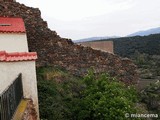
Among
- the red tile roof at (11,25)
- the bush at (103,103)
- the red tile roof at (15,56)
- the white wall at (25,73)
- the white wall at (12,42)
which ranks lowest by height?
the bush at (103,103)

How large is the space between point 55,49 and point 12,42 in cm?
319

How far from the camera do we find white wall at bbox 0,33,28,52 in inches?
480

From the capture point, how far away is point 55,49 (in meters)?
15.3

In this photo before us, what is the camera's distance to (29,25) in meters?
15.0

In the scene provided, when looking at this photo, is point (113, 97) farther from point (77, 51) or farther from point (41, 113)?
point (77, 51)

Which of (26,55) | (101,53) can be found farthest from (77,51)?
(26,55)

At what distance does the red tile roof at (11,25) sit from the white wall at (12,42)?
13 centimetres

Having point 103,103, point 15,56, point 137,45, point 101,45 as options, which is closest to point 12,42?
point 15,56

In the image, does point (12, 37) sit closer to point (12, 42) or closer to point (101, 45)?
point (12, 42)

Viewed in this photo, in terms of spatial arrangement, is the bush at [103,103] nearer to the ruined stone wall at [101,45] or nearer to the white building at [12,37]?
the white building at [12,37]

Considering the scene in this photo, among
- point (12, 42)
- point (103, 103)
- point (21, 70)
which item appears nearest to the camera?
point (21, 70)

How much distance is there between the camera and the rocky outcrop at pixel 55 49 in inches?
586

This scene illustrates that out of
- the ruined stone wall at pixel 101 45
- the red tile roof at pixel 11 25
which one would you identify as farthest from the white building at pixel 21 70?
the ruined stone wall at pixel 101 45

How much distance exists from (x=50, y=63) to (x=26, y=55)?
5.56 meters
